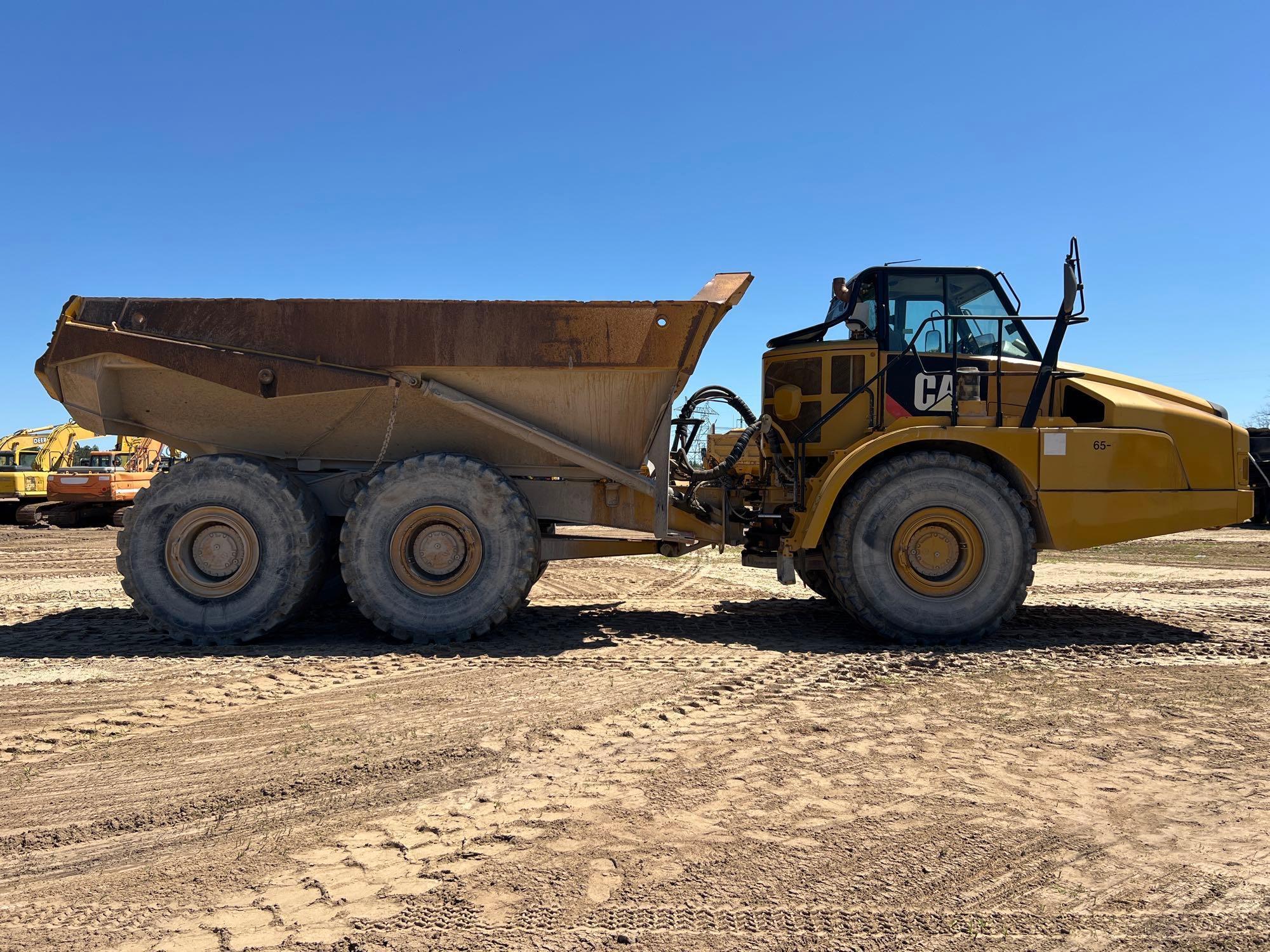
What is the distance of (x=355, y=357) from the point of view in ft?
19.8

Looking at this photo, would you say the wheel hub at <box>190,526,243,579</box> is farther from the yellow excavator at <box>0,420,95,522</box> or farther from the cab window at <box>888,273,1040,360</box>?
the yellow excavator at <box>0,420,95,522</box>

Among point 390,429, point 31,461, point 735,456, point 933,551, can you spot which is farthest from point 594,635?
point 31,461

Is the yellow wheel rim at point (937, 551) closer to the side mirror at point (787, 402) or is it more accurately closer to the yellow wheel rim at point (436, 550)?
the side mirror at point (787, 402)

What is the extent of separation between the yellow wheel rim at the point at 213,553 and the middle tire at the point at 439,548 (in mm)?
716

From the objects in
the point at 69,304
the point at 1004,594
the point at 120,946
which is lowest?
the point at 120,946

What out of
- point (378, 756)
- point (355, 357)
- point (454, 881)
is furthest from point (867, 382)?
point (454, 881)

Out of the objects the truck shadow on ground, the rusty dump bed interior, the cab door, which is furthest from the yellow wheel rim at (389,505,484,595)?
the cab door

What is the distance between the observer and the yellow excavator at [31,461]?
19.4 meters

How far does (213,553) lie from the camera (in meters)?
5.94

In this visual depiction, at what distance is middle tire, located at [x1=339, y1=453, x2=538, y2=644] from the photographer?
587 centimetres

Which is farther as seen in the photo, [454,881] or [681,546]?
[681,546]

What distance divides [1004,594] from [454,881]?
4678 mm

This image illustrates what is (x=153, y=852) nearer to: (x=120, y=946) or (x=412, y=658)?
(x=120, y=946)

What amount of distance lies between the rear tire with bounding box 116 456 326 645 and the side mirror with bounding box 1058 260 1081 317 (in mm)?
5740
